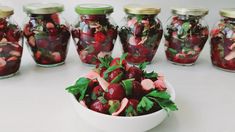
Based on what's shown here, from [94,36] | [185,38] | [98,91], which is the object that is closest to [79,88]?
[98,91]

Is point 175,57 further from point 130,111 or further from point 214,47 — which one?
point 130,111

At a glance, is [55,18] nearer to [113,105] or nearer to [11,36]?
[11,36]

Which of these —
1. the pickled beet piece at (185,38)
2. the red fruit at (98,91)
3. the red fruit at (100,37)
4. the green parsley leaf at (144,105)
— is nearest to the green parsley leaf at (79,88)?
the red fruit at (98,91)

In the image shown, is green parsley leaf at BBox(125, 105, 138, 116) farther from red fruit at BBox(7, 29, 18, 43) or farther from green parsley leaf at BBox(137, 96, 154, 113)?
red fruit at BBox(7, 29, 18, 43)

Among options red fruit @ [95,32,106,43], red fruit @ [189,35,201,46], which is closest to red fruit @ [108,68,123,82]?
red fruit @ [95,32,106,43]

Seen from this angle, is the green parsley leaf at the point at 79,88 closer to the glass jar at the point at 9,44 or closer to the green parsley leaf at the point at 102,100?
the green parsley leaf at the point at 102,100

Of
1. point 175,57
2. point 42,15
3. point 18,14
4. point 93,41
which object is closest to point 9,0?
point 18,14
